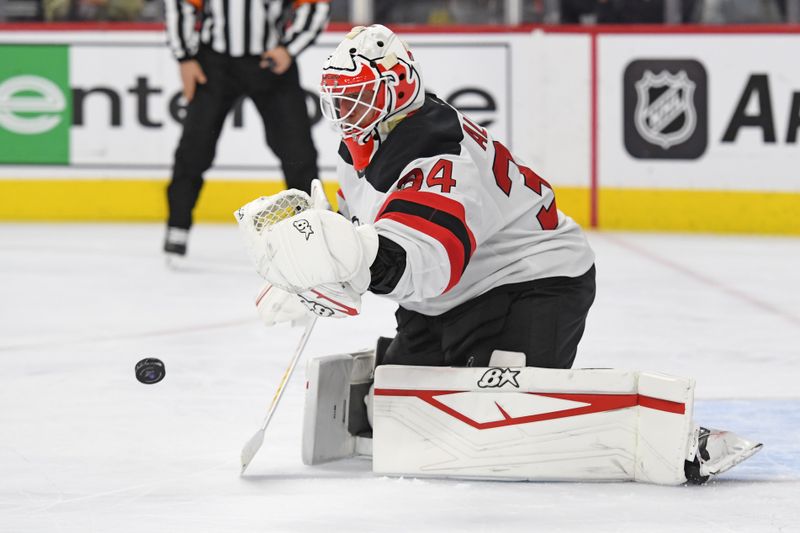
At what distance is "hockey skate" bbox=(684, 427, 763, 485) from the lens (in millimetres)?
2299

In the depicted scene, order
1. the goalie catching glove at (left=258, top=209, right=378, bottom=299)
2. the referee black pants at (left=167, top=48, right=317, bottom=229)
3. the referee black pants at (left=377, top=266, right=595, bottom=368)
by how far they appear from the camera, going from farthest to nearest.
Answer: the referee black pants at (left=167, top=48, right=317, bottom=229) < the referee black pants at (left=377, top=266, right=595, bottom=368) < the goalie catching glove at (left=258, top=209, right=378, bottom=299)

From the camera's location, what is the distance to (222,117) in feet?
17.9

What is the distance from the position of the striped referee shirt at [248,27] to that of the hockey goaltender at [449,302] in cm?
286

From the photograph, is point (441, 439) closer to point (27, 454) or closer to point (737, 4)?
point (27, 454)

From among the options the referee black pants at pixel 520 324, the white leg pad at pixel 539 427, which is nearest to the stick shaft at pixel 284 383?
the referee black pants at pixel 520 324

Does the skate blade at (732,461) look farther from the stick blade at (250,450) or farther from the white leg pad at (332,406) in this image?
the stick blade at (250,450)

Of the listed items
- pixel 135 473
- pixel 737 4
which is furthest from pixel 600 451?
pixel 737 4

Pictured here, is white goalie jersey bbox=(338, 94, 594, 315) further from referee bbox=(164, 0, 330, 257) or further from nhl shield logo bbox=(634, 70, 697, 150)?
nhl shield logo bbox=(634, 70, 697, 150)

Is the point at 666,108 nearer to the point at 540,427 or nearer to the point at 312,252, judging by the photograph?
the point at 540,427

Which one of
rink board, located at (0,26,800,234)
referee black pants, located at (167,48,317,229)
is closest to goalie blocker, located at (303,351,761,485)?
referee black pants, located at (167,48,317,229)

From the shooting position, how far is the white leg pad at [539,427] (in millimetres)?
2311

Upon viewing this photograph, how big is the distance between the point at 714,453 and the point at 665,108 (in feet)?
14.7

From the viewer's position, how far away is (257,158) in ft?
22.8

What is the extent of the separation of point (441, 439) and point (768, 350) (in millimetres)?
1652
